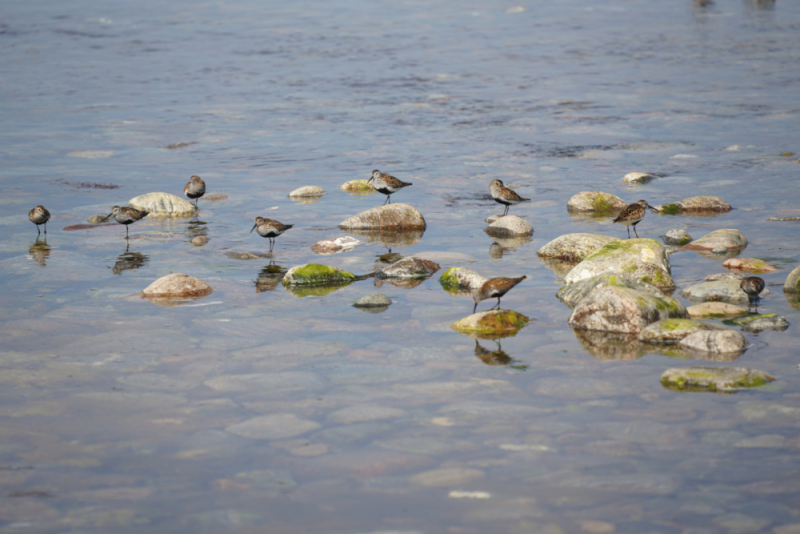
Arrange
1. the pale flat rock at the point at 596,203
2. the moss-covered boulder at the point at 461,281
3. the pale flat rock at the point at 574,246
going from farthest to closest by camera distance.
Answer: the pale flat rock at the point at 596,203 < the pale flat rock at the point at 574,246 < the moss-covered boulder at the point at 461,281

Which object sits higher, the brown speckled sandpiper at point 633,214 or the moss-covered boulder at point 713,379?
the brown speckled sandpiper at point 633,214

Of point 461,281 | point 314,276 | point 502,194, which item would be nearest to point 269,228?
point 314,276

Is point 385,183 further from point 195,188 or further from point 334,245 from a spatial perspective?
point 195,188

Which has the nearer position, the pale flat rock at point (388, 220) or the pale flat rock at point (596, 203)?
the pale flat rock at point (388, 220)

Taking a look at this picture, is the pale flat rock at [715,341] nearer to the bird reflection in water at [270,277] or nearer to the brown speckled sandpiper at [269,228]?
the bird reflection in water at [270,277]

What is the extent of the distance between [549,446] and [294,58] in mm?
35559

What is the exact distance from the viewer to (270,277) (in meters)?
10.4

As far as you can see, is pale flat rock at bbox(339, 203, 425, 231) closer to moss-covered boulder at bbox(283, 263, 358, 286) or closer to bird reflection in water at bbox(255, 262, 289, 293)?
bird reflection in water at bbox(255, 262, 289, 293)

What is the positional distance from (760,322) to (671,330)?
1049mm

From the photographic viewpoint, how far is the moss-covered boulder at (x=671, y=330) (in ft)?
25.5

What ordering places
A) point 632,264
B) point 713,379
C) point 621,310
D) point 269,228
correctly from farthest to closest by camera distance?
point 269,228
point 632,264
point 621,310
point 713,379

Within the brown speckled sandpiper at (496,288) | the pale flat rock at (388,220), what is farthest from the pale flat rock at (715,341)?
the pale flat rock at (388,220)

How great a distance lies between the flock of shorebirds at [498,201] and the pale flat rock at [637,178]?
2.81 meters

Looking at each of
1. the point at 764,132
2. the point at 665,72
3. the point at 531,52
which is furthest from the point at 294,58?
the point at 764,132
